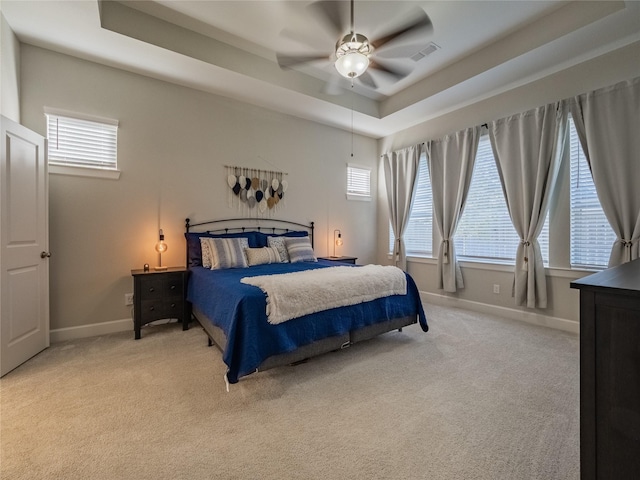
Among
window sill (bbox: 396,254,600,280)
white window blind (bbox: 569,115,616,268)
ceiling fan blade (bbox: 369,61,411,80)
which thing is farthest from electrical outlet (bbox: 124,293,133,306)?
white window blind (bbox: 569,115,616,268)

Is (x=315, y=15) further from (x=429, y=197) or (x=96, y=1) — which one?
(x=429, y=197)

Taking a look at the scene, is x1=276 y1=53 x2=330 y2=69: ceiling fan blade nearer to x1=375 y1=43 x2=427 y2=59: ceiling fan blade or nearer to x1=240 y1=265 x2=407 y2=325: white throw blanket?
x1=375 y1=43 x2=427 y2=59: ceiling fan blade

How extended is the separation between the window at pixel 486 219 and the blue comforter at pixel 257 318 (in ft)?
5.73

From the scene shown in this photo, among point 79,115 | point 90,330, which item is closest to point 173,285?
point 90,330

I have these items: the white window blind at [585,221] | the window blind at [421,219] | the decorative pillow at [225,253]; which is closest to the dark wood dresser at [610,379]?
the white window blind at [585,221]

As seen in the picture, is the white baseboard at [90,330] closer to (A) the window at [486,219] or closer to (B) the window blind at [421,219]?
(B) the window blind at [421,219]

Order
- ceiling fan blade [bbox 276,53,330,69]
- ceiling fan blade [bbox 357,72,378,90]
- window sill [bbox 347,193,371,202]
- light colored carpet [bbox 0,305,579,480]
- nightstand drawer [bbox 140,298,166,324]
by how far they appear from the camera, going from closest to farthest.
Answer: light colored carpet [bbox 0,305,579,480], ceiling fan blade [bbox 276,53,330,69], ceiling fan blade [bbox 357,72,378,90], nightstand drawer [bbox 140,298,166,324], window sill [bbox 347,193,371,202]

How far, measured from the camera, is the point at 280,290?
2.25 metres

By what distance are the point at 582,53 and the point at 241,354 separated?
4527 mm

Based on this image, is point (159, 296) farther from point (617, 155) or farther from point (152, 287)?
point (617, 155)

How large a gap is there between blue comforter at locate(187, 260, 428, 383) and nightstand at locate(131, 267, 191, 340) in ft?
0.97

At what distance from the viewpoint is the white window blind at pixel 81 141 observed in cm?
310

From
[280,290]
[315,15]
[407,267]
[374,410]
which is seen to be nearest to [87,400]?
[280,290]

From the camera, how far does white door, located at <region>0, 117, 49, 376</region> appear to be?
2.39 metres
